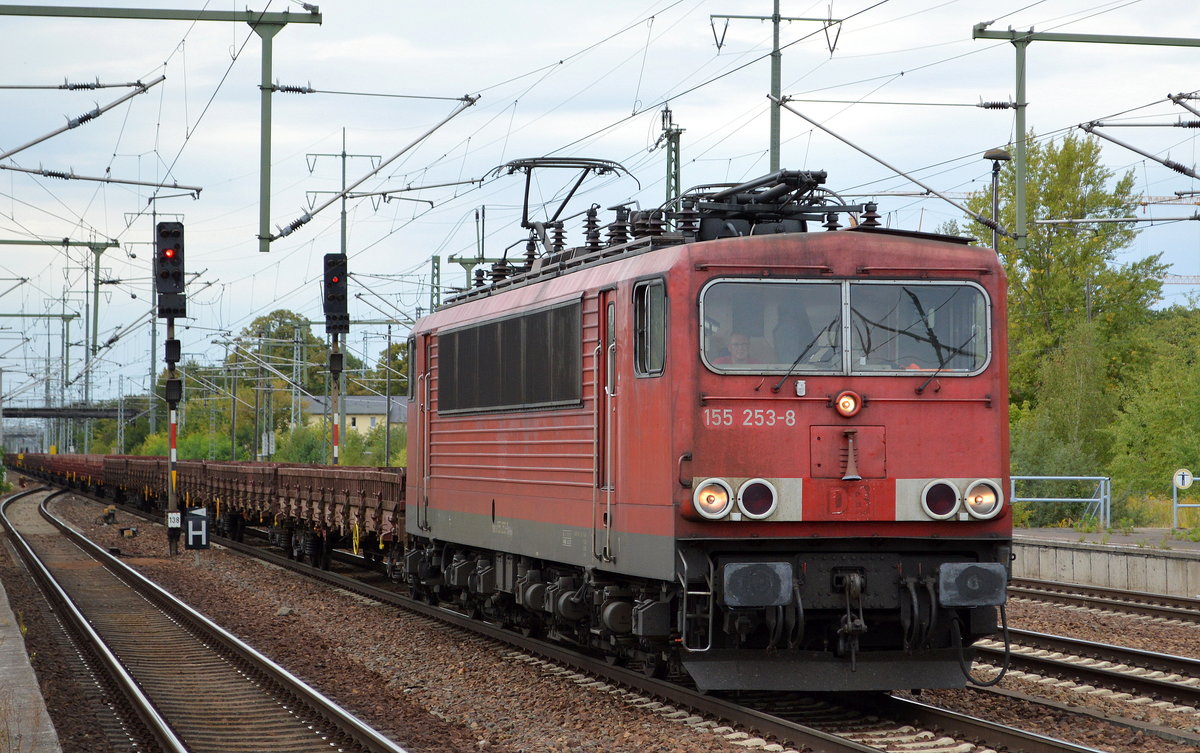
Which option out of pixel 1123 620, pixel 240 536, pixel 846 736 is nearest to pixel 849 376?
pixel 846 736

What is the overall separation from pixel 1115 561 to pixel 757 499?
12.2 meters

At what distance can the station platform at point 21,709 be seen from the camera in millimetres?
9258

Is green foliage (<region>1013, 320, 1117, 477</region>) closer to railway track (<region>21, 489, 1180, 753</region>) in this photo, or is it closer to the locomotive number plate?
railway track (<region>21, 489, 1180, 753</region>)

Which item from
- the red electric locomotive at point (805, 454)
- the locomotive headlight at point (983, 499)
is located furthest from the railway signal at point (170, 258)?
the locomotive headlight at point (983, 499)

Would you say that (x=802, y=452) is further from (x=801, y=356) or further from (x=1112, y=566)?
(x=1112, y=566)

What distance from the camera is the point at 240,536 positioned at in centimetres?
3531

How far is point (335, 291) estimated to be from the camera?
95.0ft

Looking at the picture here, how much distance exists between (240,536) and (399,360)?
198 feet

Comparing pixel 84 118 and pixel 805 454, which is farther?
pixel 84 118

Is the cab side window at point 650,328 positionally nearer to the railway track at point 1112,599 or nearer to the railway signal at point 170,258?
the railway track at point 1112,599

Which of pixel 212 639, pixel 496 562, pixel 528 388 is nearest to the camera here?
pixel 528 388

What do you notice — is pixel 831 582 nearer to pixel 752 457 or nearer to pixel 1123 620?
pixel 752 457

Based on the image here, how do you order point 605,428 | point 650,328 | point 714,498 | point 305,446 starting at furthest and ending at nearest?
1. point 305,446
2. point 605,428
3. point 650,328
4. point 714,498

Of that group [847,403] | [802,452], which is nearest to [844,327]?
[847,403]
